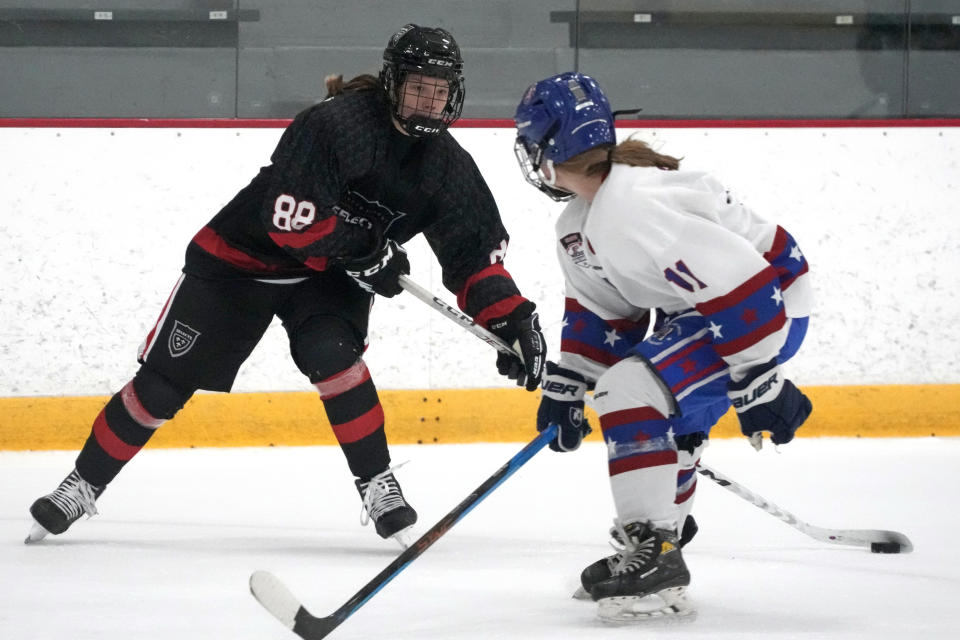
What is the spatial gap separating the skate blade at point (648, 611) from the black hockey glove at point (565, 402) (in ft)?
0.98

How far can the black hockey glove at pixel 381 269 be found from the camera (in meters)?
2.38

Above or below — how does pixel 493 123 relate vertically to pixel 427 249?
above

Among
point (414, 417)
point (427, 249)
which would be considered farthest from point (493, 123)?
point (414, 417)

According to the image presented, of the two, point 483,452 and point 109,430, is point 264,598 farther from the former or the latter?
point 483,452

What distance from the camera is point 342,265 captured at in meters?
2.41

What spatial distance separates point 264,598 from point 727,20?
3168 millimetres

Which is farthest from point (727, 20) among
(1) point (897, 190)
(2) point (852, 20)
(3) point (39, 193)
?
(3) point (39, 193)

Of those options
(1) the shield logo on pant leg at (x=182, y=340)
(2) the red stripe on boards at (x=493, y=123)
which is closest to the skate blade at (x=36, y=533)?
(1) the shield logo on pant leg at (x=182, y=340)

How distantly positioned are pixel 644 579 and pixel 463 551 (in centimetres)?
73

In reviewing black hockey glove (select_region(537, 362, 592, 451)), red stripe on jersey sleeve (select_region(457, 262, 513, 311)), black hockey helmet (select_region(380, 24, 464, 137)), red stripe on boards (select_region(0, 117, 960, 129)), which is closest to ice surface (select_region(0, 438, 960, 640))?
black hockey glove (select_region(537, 362, 592, 451))

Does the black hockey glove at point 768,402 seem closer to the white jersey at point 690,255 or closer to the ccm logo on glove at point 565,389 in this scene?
the white jersey at point 690,255

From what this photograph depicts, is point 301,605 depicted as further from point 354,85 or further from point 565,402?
point 354,85

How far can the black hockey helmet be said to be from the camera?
2.35 m

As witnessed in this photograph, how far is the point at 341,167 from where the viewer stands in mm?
2406
